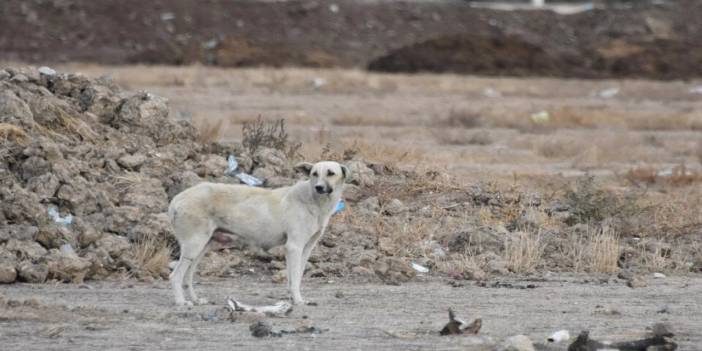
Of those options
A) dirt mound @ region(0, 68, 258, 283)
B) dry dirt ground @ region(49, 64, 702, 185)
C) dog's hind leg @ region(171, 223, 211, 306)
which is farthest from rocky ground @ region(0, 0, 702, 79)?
dog's hind leg @ region(171, 223, 211, 306)

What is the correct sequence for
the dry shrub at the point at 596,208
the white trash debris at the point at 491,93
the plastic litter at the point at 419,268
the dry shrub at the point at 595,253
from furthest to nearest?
the white trash debris at the point at 491,93 → the dry shrub at the point at 596,208 → the dry shrub at the point at 595,253 → the plastic litter at the point at 419,268

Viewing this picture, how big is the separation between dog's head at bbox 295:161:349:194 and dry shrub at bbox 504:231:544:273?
129 inches

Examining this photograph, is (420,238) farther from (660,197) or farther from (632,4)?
(632,4)

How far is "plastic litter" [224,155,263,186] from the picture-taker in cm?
1677

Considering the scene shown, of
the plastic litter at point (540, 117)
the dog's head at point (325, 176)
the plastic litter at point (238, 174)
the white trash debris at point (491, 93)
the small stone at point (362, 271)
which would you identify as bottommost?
the white trash debris at point (491, 93)

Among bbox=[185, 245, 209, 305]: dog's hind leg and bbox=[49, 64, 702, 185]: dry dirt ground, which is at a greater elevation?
bbox=[185, 245, 209, 305]: dog's hind leg

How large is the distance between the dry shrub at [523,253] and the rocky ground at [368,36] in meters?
39.1

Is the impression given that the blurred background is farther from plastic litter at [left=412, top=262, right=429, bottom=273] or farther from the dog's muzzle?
the dog's muzzle

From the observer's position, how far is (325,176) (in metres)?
12.4

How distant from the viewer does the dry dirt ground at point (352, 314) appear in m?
11.0

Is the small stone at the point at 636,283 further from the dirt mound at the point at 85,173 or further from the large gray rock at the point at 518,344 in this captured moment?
the dirt mound at the point at 85,173

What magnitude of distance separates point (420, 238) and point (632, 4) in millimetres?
64694

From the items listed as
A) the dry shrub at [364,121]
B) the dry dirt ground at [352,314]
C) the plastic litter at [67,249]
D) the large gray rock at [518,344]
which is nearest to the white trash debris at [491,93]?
the dry shrub at [364,121]

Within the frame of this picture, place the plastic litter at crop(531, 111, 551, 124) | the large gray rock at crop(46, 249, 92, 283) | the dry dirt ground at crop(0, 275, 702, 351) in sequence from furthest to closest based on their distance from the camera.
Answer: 1. the plastic litter at crop(531, 111, 551, 124)
2. the large gray rock at crop(46, 249, 92, 283)
3. the dry dirt ground at crop(0, 275, 702, 351)
